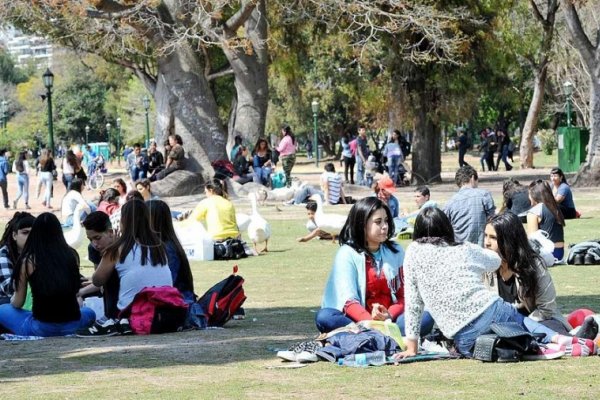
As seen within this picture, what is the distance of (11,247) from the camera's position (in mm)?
11289

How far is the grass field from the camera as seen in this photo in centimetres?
739

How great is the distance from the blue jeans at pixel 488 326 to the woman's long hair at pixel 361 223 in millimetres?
877

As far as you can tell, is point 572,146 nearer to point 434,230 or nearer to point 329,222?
point 329,222

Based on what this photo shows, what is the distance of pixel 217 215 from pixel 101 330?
8.18 meters

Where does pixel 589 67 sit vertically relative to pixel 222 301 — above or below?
above

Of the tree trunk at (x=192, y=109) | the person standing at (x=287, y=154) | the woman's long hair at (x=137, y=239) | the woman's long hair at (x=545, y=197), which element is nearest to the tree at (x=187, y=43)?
the tree trunk at (x=192, y=109)

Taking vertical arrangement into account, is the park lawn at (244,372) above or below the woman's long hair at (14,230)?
below

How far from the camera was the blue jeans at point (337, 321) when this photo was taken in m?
8.91

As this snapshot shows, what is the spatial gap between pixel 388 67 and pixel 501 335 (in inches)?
1241

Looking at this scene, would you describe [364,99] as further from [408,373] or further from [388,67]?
[408,373]

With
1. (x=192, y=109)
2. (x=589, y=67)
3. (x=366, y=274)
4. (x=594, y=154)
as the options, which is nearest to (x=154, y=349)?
(x=366, y=274)

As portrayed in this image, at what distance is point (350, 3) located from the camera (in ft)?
111

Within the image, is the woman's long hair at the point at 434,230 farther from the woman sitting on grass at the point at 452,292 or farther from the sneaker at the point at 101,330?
the sneaker at the point at 101,330

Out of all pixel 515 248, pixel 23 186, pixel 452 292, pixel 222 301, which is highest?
pixel 515 248
